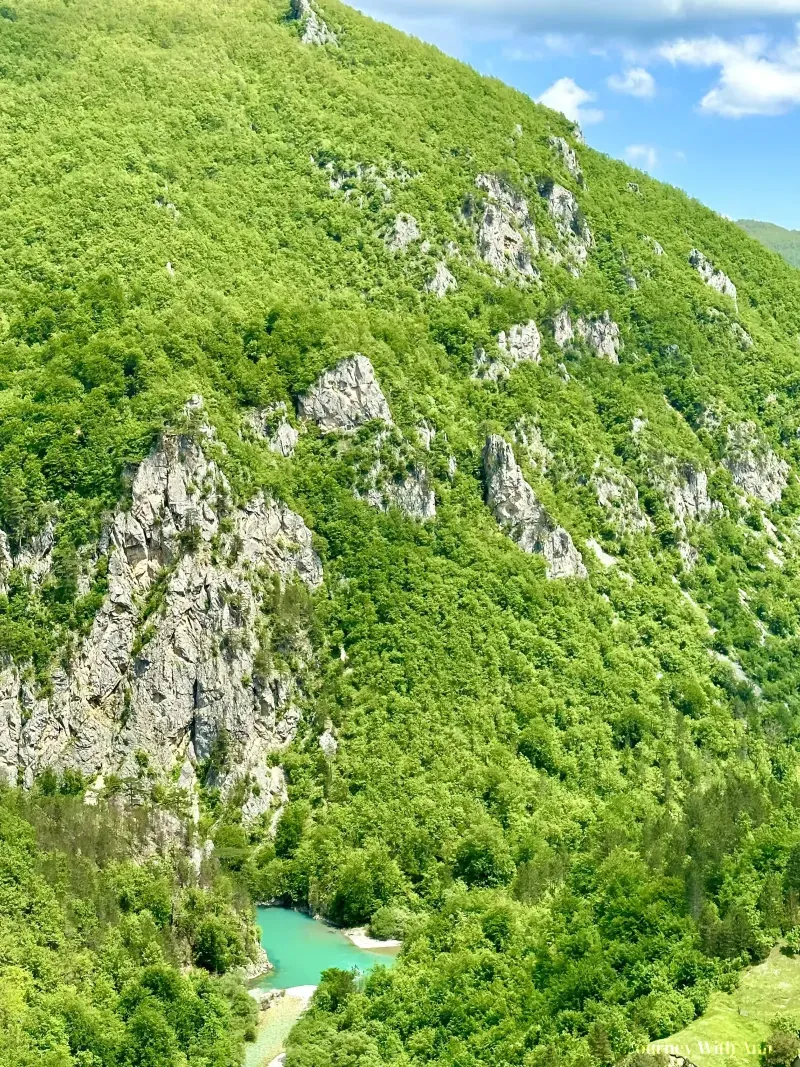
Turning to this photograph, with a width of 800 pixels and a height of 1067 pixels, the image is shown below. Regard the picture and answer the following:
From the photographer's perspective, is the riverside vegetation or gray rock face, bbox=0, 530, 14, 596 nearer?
the riverside vegetation

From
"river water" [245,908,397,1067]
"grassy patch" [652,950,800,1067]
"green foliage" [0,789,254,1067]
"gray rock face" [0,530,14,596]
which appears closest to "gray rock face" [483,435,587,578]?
"river water" [245,908,397,1067]

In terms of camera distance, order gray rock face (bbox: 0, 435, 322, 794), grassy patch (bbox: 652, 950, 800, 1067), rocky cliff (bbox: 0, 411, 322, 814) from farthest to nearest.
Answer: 1. rocky cliff (bbox: 0, 411, 322, 814)
2. gray rock face (bbox: 0, 435, 322, 794)
3. grassy patch (bbox: 652, 950, 800, 1067)

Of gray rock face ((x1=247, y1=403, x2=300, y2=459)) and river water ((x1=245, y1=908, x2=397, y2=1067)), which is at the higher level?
gray rock face ((x1=247, y1=403, x2=300, y2=459))

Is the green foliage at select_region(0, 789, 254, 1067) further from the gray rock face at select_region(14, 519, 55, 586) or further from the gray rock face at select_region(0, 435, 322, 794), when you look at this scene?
the gray rock face at select_region(14, 519, 55, 586)

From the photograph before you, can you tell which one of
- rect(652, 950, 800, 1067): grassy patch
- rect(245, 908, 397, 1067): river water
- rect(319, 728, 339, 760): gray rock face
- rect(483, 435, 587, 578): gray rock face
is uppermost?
rect(483, 435, 587, 578): gray rock face

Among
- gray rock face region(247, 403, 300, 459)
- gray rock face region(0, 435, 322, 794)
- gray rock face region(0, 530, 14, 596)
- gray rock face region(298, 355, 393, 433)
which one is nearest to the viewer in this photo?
gray rock face region(0, 435, 322, 794)

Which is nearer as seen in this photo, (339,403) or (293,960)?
(293,960)

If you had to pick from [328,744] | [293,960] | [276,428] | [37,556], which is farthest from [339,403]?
[293,960]

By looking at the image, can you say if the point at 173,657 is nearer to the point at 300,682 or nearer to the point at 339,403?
the point at 300,682

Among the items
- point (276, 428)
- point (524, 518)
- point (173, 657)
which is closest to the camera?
point (173, 657)
